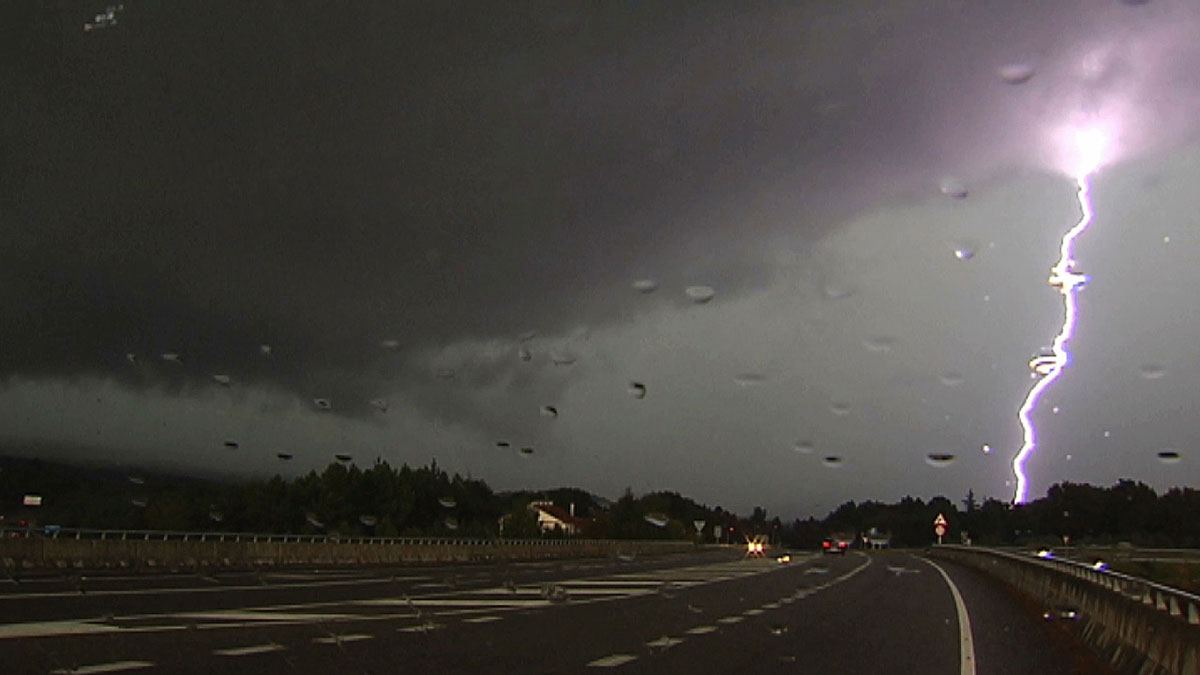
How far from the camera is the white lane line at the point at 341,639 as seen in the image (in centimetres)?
1333

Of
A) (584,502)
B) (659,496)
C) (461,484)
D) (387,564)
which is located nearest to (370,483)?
(461,484)

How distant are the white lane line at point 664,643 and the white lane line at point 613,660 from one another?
40.5 inches

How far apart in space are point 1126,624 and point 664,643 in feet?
17.4

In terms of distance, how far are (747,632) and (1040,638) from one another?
4.71 metres

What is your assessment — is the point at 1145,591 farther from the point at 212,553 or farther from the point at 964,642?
the point at 212,553

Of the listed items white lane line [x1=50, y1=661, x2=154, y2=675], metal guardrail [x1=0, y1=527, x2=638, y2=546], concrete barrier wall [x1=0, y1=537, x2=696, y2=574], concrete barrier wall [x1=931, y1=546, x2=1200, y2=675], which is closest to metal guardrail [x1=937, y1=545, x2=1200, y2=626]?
concrete barrier wall [x1=931, y1=546, x2=1200, y2=675]

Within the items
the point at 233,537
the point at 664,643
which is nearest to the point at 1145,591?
the point at 664,643

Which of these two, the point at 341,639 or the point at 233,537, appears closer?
the point at 341,639

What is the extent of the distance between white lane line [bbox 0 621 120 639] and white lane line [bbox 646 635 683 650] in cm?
630

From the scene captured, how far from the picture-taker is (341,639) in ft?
45.0

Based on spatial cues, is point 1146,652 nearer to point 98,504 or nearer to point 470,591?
point 470,591

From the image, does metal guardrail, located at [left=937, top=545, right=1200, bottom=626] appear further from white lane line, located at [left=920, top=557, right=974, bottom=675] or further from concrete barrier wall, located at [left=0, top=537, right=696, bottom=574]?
concrete barrier wall, located at [left=0, top=537, right=696, bottom=574]

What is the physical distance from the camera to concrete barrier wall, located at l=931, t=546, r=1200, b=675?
33.3 ft

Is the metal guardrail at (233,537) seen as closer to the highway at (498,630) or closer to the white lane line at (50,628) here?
the highway at (498,630)
